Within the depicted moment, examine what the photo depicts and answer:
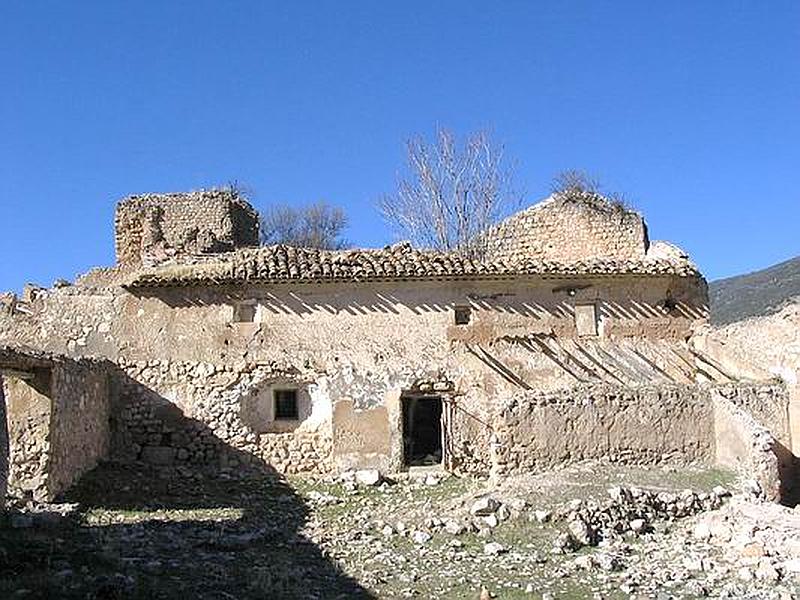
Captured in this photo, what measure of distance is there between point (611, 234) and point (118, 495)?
1351 centimetres

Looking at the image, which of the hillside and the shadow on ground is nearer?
the shadow on ground

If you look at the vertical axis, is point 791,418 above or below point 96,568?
above

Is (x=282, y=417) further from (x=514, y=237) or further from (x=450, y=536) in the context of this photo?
(x=514, y=237)

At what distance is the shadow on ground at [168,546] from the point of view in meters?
8.50

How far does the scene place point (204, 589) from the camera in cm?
899

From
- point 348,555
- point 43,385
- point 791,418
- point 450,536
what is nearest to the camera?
point 348,555

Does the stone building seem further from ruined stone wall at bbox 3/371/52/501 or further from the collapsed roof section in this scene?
ruined stone wall at bbox 3/371/52/501

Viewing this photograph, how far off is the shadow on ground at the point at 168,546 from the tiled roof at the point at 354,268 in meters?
4.05

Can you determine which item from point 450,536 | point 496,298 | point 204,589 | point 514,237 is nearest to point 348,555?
point 450,536

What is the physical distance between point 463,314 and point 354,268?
8.33ft

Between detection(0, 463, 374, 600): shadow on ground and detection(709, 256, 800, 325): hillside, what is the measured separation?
92.5ft

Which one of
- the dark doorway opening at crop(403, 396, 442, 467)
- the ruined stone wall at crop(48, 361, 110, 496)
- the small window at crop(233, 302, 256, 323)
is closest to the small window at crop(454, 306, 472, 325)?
the dark doorway opening at crop(403, 396, 442, 467)

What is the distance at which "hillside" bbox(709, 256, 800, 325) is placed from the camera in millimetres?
39375

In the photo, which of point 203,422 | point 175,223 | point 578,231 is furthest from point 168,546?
point 578,231
